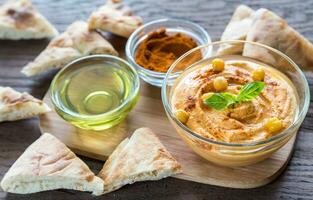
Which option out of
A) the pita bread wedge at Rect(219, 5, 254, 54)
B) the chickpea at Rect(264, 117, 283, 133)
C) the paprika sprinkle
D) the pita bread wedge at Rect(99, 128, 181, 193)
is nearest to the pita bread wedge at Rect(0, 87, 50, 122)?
the pita bread wedge at Rect(99, 128, 181, 193)

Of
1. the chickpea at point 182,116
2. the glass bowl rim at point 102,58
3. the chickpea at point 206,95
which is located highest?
the chickpea at point 206,95

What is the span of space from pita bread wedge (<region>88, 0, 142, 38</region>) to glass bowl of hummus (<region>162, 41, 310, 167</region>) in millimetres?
650

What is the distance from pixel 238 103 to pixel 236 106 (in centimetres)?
2

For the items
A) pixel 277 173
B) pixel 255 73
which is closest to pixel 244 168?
pixel 277 173

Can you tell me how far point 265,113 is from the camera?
107 inches

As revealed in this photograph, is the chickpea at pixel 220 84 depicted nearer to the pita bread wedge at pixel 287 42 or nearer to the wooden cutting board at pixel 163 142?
the wooden cutting board at pixel 163 142

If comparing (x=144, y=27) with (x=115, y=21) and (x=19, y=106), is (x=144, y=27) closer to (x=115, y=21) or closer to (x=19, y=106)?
(x=115, y=21)

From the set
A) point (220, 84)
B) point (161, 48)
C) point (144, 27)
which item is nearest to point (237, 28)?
point (161, 48)

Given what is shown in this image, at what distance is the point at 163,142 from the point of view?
298cm

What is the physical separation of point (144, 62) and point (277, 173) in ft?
3.84

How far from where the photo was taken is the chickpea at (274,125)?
8.48 feet

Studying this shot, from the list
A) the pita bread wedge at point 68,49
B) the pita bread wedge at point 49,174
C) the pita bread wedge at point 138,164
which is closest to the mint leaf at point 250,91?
the pita bread wedge at point 138,164

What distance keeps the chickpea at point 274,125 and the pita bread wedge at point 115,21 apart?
139 centimetres

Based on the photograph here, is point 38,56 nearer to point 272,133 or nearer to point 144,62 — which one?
point 144,62
